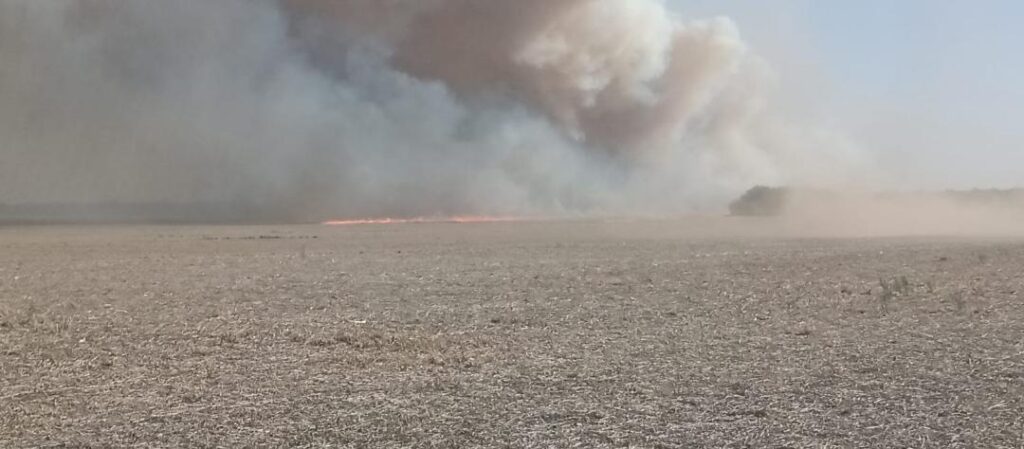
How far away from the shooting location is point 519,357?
13.9 metres

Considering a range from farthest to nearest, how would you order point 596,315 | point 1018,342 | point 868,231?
point 868,231
point 596,315
point 1018,342

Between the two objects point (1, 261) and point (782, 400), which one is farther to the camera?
point (1, 261)

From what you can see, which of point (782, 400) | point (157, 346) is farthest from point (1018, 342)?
point (157, 346)

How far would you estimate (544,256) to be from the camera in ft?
115

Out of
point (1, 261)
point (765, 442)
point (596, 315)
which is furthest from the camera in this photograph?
point (1, 261)

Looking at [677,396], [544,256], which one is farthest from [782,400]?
[544,256]

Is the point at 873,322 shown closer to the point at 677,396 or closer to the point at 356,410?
the point at 677,396

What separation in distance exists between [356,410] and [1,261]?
29.1 metres

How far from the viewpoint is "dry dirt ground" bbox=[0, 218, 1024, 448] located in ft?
31.6

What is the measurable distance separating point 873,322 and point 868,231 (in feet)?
131

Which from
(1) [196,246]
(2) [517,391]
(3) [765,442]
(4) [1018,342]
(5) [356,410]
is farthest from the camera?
(1) [196,246]

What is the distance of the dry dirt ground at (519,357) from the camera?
31.6ft

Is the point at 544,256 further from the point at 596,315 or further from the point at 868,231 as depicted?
the point at 868,231

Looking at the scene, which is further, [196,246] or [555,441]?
[196,246]
